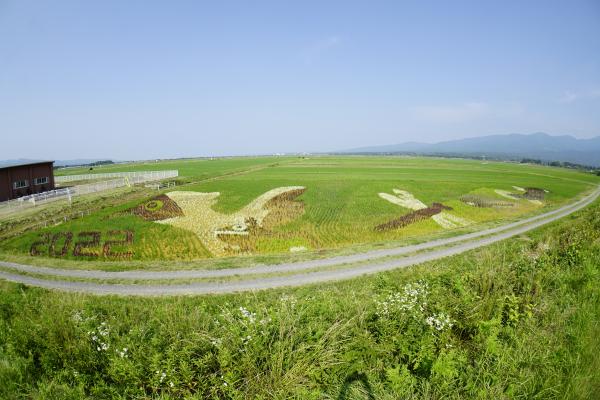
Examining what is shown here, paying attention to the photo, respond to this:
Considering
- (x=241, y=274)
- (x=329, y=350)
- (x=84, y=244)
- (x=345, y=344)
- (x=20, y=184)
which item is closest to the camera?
(x=329, y=350)

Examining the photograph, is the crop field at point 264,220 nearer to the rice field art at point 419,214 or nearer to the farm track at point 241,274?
the rice field art at point 419,214

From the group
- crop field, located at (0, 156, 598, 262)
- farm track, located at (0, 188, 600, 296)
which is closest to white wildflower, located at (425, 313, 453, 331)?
farm track, located at (0, 188, 600, 296)

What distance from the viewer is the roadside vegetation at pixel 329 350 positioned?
14.0 feet

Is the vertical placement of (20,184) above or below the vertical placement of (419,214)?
above

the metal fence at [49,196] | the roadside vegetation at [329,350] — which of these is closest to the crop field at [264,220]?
the metal fence at [49,196]

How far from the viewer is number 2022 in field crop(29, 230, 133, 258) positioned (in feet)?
87.0

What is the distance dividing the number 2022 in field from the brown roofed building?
920 inches

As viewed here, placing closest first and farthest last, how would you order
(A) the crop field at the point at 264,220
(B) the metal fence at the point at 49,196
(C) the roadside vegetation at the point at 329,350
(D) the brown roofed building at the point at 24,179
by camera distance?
(C) the roadside vegetation at the point at 329,350, (A) the crop field at the point at 264,220, (B) the metal fence at the point at 49,196, (D) the brown roofed building at the point at 24,179

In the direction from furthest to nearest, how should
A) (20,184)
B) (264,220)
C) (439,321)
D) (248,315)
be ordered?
(20,184), (264,220), (439,321), (248,315)

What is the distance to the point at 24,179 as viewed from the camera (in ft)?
154

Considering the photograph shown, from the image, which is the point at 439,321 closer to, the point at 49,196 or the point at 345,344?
the point at 345,344

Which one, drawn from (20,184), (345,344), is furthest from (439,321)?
(20,184)

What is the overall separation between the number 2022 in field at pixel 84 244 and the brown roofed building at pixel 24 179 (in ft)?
76.6

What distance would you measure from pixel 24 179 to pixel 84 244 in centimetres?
3052
